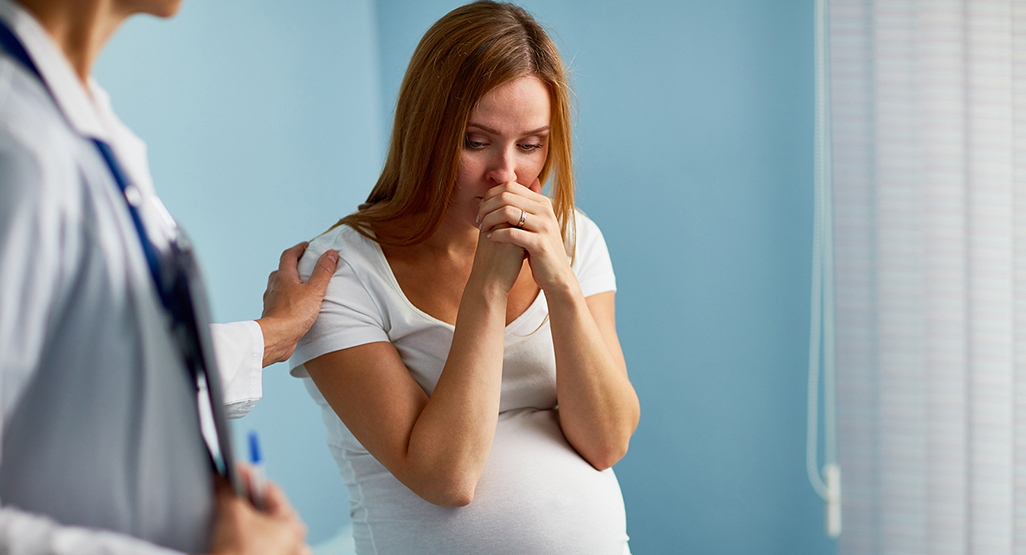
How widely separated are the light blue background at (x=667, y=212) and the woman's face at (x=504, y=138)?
82 centimetres

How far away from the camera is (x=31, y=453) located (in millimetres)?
346

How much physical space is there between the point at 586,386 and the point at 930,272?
0.85 m

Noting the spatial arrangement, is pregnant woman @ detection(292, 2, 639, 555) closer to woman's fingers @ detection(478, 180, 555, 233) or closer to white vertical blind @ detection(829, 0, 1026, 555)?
woman's fingers @ detection(478, 180, 555, 233)

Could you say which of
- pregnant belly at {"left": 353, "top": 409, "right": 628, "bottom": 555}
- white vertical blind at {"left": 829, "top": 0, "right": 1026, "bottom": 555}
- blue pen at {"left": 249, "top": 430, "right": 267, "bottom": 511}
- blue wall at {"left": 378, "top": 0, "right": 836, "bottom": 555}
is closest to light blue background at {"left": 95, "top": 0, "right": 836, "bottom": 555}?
blue wall at {"left": 378, "top": 0, "right": 836, "bottom": 555}

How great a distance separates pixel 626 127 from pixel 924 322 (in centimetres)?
91

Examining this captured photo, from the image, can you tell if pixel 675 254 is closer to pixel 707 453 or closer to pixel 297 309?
pixel 707 453

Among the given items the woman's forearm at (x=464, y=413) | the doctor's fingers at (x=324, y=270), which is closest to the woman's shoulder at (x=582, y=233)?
the woman's forearm at (x=464, y=413)

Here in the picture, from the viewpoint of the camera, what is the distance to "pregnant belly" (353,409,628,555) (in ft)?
3.24

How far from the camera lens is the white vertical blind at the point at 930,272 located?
135 centimetres

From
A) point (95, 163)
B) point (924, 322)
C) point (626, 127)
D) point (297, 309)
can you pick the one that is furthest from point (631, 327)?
point (95, 163)

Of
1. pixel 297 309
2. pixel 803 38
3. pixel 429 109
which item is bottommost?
pixel 297 309

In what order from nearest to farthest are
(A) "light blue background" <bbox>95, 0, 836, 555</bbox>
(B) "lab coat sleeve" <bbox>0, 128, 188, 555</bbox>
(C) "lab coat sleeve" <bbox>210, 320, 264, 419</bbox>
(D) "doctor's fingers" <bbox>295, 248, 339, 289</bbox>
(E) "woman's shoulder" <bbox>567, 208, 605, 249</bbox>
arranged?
1. (B) "lab coat sleeve" <bbox>0, 128, 188, 555</bbox>
2. (C) "lab coat sleeve" <bbox>210, 320, 264, 419</bbox>
3. (D) "doctor's fingers" <bbox>295, 248, 339, 289</bbox>
4. (E) "woman's shoulder" <bbox>567, 208, 605, 249</bbox>
5. (A) "light blue background" <bbox>95, 0, 836, 555</bbox>

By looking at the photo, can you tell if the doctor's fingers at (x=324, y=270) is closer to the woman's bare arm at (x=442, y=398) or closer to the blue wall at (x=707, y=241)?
the woman's bare arm at (x=442, y=398)

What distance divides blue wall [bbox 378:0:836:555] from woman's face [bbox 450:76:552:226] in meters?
0.87
